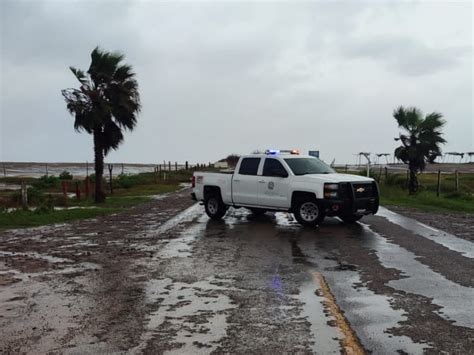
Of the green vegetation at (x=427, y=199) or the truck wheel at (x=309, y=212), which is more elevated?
the truck wheel at (x=309, y=212)

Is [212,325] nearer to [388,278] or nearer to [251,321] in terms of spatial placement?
[251,321]

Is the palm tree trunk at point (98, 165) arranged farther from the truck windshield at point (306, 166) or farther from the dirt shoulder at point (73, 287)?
the truck windshield at point (306, 166)

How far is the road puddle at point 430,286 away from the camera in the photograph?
6301 mm

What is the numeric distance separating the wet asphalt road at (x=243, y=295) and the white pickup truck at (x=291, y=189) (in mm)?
1882

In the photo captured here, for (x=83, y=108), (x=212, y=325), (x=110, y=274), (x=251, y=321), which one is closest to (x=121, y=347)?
(x=212, y=325)

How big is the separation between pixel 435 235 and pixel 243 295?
7.49 meters

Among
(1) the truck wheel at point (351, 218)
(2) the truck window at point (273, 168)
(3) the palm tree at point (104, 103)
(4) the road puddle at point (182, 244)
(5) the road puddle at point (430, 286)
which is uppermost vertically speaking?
(3) the palm tree at point (104, 103)

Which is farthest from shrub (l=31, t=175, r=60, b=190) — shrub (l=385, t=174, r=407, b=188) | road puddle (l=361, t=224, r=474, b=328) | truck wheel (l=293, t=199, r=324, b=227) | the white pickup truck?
road puddle (l=361, t=224, r=474, b=328)

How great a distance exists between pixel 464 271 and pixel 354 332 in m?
4.00

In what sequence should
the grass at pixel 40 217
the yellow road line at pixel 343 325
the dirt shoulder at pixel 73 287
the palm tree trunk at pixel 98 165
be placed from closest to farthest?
the yellow road line at pixel 343 325 < the dirt shoulder at pixel 73 287 < the grass at pixel 40 217 < the palm tree trunk at pixel 98 165

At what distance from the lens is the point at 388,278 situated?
8.17 m

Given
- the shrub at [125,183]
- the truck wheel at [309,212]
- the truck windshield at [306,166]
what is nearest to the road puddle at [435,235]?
the truck wheel at [309,212]

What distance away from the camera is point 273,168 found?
51.4 ft

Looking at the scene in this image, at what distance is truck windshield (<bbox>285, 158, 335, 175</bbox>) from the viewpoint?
50.8ft
